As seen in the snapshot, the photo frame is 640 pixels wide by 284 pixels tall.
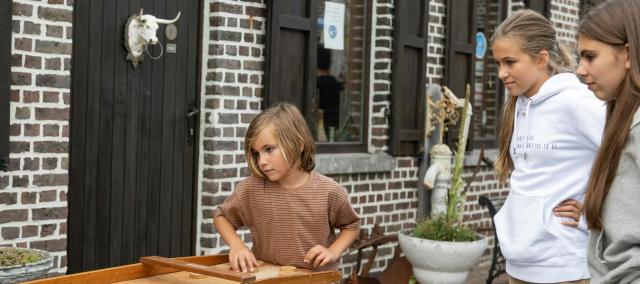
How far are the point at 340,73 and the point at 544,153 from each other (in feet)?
12.9

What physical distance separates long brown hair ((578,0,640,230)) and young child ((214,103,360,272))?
124cm

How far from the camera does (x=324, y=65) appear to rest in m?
6.97

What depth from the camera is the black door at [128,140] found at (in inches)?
202

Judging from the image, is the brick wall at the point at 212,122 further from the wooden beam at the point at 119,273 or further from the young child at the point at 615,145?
the young child at the point at 615,145

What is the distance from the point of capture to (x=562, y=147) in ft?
10.9

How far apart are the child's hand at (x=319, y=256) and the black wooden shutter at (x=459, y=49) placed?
4.85 m

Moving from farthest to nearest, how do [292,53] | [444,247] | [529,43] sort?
[292,53] → [444,247] → [529,43]

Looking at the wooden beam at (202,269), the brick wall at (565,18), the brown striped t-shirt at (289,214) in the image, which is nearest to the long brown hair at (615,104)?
the wooden beam at (202,269)

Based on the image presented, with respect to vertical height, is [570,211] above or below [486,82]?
below

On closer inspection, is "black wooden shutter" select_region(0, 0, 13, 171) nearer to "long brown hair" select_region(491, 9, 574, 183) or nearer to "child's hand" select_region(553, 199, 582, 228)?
"long brown hair" select_region(491, 9, 574, 183)

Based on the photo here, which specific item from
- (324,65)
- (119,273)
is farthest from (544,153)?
(324,65)

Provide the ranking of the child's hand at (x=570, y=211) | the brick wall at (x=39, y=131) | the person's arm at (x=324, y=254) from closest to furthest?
the child's hand at (x=570, y=211) → the person's arm at (x=324, y=254) → the brick wall at (x=39, y=131)

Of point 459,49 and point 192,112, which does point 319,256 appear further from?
point 459,49

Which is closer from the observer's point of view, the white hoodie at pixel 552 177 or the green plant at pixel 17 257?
the white hoodie at pixel 552 177
